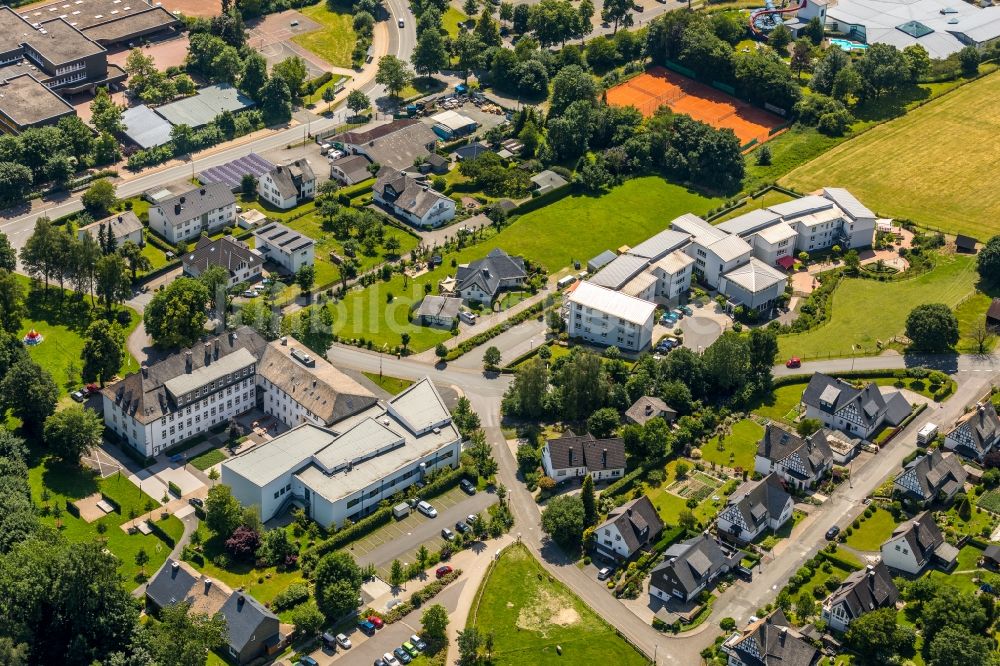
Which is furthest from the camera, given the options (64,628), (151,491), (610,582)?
(151,491)

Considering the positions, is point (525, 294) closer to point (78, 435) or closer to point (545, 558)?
point (545, 558)

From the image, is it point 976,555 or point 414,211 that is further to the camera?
point 414,211

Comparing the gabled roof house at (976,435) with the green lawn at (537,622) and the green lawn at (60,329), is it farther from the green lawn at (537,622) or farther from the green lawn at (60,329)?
A: the green lawn at (60,329)

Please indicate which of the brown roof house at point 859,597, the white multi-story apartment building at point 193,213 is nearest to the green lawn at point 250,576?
the brown roof house at point 859,597

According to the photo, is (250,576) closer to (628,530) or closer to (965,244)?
(628,530)

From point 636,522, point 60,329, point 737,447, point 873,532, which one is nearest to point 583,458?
point 636,522

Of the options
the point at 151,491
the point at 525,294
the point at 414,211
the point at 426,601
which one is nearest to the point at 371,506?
the point at 426,601

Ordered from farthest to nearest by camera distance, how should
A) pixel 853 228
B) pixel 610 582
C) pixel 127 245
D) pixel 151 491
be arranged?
pixel 853 228
pixel 127 245
pixel 151 491
pixel 610 582
